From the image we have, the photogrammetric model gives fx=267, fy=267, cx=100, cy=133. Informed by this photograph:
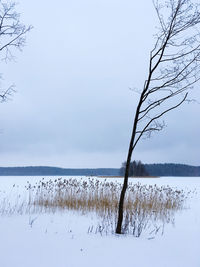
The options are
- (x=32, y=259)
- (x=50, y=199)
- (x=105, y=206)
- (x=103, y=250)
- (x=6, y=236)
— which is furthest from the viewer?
(x=50, y=199)

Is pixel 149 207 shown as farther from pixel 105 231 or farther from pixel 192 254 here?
pixel 192 254

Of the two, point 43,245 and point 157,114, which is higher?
point 157,114

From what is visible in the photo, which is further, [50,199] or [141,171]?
[141,171]

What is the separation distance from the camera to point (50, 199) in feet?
30.1

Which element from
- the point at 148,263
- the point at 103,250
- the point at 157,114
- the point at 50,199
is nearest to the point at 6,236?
the point at 103,250

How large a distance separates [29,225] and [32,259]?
221 cm

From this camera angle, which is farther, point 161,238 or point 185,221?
point 185,221

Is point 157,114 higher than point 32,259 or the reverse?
higher

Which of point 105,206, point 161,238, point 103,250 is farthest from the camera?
point 105,206

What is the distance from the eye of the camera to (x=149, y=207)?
27.8ft

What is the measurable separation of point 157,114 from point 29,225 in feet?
11.8

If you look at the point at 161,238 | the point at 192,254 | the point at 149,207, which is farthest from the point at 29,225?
the point at 149,207

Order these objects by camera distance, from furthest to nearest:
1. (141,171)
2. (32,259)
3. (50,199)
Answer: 1. (141,171)
2. (50,199)
3. (32,259)

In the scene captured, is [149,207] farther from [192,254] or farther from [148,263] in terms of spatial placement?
[148,263]
